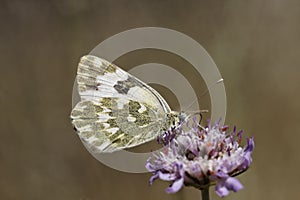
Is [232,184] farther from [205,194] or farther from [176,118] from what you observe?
[176,118]

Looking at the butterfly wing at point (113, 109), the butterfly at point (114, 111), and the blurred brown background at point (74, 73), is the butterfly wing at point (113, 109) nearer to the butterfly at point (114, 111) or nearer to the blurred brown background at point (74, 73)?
the butterfly at point (114, 111)

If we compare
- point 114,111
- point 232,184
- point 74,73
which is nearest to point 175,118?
point 114,111

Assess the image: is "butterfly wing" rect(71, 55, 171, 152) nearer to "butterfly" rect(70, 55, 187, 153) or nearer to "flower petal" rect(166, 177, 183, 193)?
"butterfly" rect(70, 55, 187, 153)

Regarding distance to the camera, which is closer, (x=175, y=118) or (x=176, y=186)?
(x=176, y=186)

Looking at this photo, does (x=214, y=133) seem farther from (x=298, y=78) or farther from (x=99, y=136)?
(x=298, y=78)

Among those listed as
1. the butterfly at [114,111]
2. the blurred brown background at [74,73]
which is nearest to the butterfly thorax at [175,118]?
the butterfly at [114,111]

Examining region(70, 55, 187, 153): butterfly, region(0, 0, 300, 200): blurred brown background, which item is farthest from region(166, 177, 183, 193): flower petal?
region(0, 0, 300, 200): blurred brown background

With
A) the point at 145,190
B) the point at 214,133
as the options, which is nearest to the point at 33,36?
the point at 145,190
